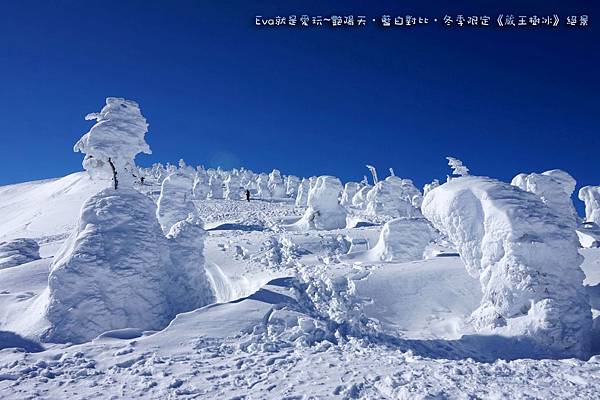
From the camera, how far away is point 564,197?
104 ft

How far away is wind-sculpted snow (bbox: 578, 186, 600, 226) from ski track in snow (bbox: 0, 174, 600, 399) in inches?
1236

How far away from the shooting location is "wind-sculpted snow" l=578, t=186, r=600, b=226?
4709cm

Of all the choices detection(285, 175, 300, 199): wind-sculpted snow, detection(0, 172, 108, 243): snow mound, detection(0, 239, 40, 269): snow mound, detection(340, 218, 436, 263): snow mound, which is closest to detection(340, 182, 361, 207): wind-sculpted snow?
detection(285, 175, 300, 199): wind-sculpted snow

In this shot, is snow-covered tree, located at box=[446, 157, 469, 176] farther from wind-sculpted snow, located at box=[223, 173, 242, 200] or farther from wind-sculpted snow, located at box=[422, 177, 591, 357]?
wind-sculpted snow, located at box=[223, 173, 242, 200]

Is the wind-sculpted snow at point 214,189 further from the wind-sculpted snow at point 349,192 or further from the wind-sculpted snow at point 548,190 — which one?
the wind-sculpted snow at point 548,190

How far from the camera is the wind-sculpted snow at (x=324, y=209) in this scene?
43.5m

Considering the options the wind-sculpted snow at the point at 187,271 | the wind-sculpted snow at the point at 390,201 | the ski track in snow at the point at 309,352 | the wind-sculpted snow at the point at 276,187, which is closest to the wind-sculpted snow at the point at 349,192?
the wind-sculpted snow at the point at 276,187

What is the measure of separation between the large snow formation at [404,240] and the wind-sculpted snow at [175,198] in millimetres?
18687

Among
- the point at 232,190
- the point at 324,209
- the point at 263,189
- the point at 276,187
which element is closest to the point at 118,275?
the point at 324,209

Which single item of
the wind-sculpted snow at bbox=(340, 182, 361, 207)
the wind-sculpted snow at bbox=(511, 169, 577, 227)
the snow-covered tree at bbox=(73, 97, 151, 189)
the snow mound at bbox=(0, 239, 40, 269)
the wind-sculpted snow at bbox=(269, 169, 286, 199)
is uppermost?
the wind-sculpted snow at bbox=(269, 169, 286, 199)

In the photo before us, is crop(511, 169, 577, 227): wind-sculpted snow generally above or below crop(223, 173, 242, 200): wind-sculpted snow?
below

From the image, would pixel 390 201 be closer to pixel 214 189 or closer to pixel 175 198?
pixel 175 198

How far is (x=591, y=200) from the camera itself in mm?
47500

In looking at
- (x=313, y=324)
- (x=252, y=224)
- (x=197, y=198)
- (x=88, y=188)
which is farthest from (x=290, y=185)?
(x=313, y=324)
